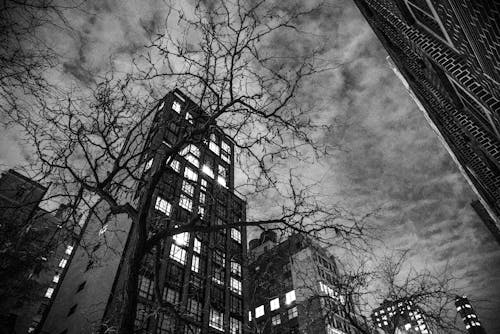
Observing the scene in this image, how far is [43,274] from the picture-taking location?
121ft

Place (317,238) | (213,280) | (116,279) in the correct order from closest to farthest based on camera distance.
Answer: (317,238) < (116,279) < (213,280)

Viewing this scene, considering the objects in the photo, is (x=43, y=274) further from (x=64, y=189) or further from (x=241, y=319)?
(x=64, y=189)

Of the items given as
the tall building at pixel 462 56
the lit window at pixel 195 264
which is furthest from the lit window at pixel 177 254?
the tall building at pixel 462 56

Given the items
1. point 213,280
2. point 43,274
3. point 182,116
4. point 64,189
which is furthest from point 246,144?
point 43,274

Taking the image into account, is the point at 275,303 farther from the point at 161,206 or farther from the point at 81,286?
the point at 81,286

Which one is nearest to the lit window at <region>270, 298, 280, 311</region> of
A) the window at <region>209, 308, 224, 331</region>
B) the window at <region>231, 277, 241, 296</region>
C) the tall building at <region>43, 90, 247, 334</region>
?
the tall building at <region>43, 90, 247, 334</region>

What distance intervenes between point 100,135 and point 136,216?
3180 millimetres

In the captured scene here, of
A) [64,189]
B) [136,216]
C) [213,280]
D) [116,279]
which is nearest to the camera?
[136,216]

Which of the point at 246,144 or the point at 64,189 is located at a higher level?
the point at 246,144

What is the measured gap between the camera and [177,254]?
1323 inches

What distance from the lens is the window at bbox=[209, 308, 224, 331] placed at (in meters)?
33.2

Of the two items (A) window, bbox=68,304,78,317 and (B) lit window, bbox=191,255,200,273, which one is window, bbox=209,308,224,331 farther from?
(A) window, bbox=68,304,78,317

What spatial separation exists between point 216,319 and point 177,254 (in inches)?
368

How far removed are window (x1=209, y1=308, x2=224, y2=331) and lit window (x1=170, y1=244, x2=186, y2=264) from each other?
709 cm
